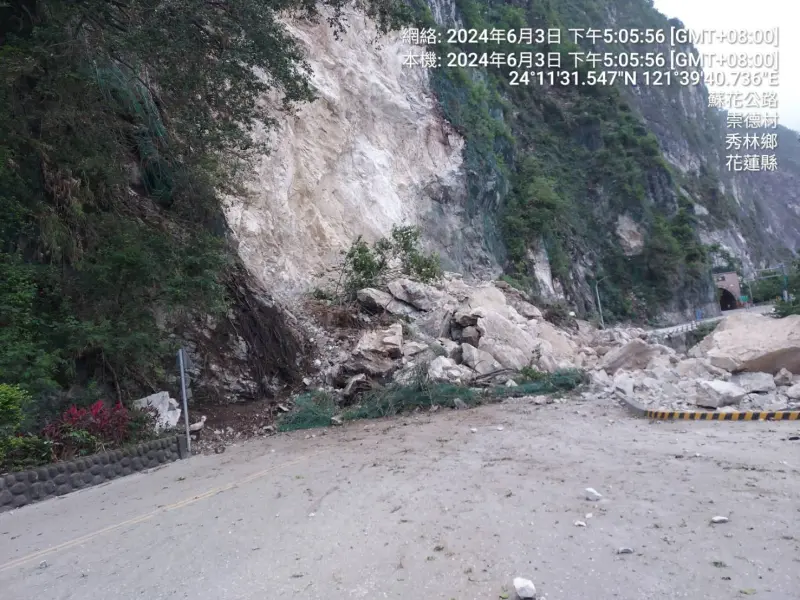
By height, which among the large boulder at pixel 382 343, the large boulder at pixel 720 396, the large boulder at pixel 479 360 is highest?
the large boulder at pixel 382 343

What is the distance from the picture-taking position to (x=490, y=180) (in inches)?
1180

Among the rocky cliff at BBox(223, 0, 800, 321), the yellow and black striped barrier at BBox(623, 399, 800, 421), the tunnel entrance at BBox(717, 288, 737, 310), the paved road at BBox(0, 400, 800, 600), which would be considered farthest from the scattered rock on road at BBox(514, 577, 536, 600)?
the tunnel entrance at BBox(717, 288, 737, 310)

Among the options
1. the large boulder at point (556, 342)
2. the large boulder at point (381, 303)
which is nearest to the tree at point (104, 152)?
the large boulder at point (381, 303)

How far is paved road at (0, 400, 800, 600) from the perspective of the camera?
3354mm

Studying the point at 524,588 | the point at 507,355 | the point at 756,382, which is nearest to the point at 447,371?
the point at 507,355

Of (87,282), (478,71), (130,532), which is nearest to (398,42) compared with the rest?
(478,71)

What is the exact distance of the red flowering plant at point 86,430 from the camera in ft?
23.7

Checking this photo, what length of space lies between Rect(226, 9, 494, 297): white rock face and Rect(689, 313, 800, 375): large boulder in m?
10.6

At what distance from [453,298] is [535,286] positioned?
51.1ft

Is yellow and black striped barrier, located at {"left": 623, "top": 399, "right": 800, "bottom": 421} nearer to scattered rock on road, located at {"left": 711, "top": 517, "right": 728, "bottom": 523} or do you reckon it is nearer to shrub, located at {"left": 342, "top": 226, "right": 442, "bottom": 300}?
scattered rock on road, located at {"left": 711, "top": 517, "right": 728, "bottom": 523}

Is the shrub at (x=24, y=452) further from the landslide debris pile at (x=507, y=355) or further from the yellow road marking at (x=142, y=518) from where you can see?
the landslide debris pile at (x=507, y=355)

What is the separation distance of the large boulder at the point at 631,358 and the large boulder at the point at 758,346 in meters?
1.10

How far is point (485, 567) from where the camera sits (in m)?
3.52

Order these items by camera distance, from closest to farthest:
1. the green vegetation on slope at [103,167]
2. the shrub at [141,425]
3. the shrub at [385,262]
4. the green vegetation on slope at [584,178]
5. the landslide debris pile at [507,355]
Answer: the green vegetation on slope at [103,167] → the shrub at [141,425] → the landslide debris pile at [507,355] → the shrub at [385,262] → the green vegetation on slope at [584,178]
